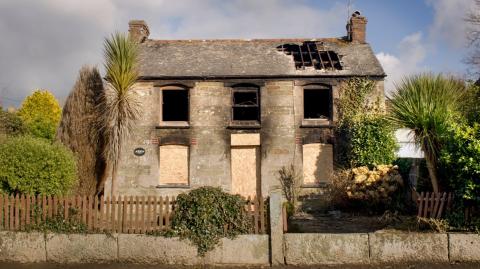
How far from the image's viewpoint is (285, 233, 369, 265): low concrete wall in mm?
7574

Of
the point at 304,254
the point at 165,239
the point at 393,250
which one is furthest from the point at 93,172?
the point at 393,250

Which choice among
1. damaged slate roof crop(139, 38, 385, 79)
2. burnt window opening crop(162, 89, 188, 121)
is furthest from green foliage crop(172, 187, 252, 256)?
burnt window opening crop(162, 89, 188, 121)

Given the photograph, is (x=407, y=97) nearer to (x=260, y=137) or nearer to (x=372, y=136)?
(x=372, y=136)

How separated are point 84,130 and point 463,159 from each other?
39.8 ft

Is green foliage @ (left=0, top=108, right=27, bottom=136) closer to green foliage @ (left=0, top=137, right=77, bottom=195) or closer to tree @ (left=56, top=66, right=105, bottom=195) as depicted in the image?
tree @ (left=56, top=66, right=105, bottom=195)

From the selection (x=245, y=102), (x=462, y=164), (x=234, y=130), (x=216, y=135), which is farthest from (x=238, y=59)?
(x=462, y=164)

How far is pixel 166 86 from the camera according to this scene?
53.8 feet

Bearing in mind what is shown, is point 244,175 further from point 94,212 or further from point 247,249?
point 94,212

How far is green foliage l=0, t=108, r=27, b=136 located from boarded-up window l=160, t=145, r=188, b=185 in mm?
9378

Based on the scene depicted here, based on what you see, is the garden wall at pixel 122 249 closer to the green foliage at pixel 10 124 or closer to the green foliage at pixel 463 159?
the green foliage at pixel 463 159

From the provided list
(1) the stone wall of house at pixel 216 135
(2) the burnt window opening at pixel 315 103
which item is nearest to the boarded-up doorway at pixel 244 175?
(1) the stone wall of house at pixel 216 135

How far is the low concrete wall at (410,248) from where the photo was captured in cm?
755

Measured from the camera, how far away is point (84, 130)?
14.8 m

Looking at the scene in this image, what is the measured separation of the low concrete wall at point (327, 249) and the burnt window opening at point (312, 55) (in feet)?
32.6
